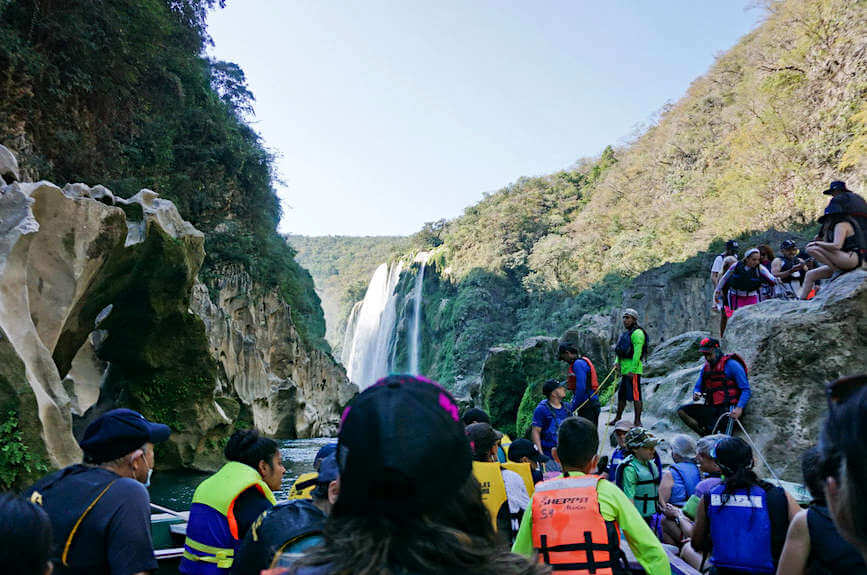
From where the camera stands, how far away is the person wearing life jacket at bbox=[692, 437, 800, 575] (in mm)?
3059

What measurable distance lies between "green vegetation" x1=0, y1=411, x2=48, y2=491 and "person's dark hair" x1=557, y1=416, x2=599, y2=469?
21.2ft

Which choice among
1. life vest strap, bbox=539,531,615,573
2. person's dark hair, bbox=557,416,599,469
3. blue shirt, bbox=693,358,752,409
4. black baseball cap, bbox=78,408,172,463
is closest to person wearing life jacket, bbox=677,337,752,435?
blue shirt, bbox=693,358,752,409

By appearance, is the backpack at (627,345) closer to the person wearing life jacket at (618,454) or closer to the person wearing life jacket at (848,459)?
the person wearing life jacket at (618,454)

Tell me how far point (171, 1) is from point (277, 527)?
80.0ft

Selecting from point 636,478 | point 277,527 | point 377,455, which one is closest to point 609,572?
point 277,527

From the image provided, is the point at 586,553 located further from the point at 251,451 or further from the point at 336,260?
the point at 336,260

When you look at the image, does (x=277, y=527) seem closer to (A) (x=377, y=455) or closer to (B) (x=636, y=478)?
(A) (x=377, y=455)

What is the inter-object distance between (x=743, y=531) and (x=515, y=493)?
143cm

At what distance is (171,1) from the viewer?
21359mm

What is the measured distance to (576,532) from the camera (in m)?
2.66

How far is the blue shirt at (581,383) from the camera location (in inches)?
286

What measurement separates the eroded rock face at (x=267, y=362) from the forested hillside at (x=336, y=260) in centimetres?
6156

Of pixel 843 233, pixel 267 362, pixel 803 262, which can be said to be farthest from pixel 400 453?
pixel 267 362

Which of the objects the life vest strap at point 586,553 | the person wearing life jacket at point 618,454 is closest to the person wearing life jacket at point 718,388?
the person wearing life jacket at point 618,454
